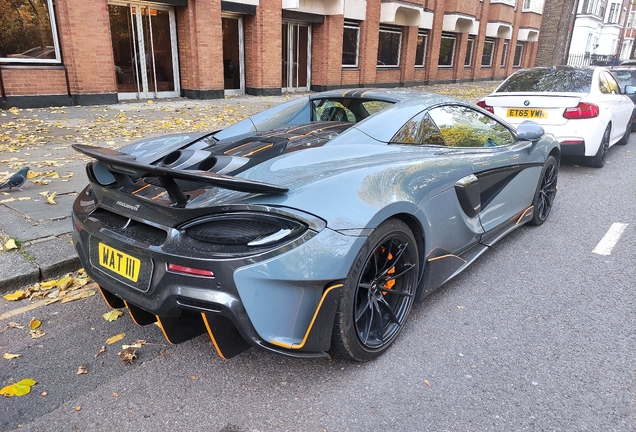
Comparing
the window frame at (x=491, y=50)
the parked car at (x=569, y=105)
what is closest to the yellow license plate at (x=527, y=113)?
the parked car at (x=569, y=105)

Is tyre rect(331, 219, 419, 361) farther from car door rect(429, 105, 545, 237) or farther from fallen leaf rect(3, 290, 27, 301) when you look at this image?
fallen leaf rect(3, 290, 27, 301)

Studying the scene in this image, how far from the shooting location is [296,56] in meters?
16.4

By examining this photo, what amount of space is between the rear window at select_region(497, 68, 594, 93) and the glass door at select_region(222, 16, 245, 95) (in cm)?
912

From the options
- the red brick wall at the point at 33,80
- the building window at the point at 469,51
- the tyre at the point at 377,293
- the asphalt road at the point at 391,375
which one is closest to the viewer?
A: the asphalt road at the point at 391,375

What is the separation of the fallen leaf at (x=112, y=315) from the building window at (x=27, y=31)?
9382 millimetres

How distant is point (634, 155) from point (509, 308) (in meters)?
7.48

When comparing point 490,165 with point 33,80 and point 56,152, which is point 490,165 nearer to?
point 56,152

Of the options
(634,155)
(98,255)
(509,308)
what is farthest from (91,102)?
(634,155)

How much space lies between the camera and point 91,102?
11039 millimetres

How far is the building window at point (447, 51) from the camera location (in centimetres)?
2272

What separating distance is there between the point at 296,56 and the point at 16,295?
14.6m

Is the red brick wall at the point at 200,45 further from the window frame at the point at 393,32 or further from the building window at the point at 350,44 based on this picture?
the window frame at the point at 393,32

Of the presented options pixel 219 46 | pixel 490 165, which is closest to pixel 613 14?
pixel 219 46

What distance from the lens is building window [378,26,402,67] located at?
62.4ft
